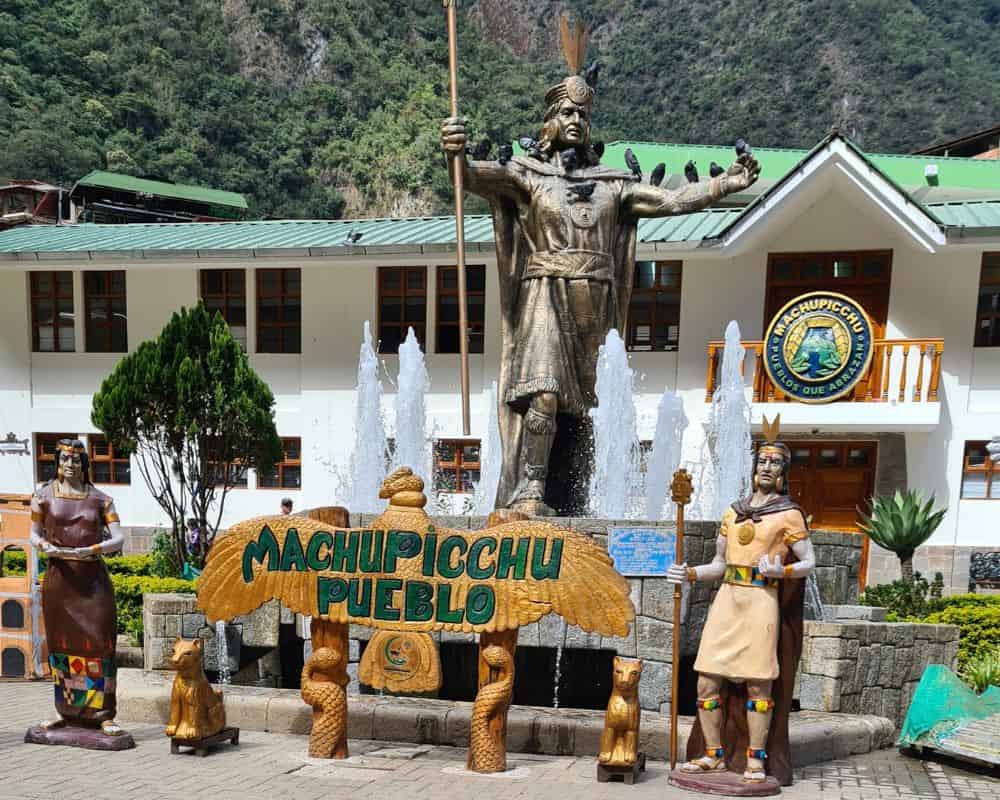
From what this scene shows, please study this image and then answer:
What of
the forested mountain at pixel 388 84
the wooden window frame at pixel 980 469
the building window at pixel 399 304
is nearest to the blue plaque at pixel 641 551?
the wooden window frame at pixel 980 469

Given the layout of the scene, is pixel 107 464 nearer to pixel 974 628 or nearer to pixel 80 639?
pixel 80 639

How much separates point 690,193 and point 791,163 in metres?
14.5

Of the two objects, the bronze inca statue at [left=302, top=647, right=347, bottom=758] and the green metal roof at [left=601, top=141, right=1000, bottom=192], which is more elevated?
the green metal roof at [left=601, top=141, right=1000, bottom=192]

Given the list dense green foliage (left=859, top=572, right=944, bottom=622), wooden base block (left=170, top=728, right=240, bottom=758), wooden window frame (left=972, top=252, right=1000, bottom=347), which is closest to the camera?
wooden base block (left=170, top=728, right=240, bottom=758)

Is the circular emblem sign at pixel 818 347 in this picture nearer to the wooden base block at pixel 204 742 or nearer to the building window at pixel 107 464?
the wooden base block at pixel 204 742

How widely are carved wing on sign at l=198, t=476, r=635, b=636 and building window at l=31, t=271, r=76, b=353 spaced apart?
43.9 ft

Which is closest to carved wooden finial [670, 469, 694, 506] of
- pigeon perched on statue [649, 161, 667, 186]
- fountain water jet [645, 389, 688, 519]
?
pigeon perched on statue [649, 161, 667, 186]

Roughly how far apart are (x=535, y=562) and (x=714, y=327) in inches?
428

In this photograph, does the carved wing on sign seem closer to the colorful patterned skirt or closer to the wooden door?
the colorful patterned skirt

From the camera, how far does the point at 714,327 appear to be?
597 inches

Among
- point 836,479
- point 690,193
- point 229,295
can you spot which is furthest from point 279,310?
point 690,193

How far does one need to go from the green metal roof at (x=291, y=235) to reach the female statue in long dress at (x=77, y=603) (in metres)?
9.70

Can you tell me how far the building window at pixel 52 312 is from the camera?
669 inches

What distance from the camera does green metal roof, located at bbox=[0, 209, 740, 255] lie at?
49.4 ft
